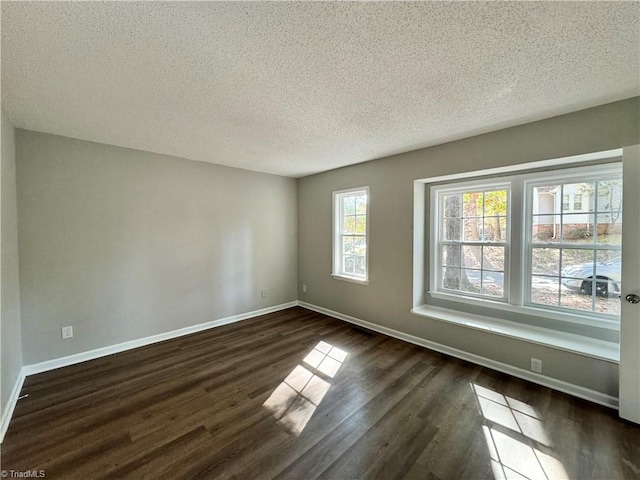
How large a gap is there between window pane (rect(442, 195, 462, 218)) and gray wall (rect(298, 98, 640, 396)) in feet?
1.54

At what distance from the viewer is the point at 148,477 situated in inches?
59.3

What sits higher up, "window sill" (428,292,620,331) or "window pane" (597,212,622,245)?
"window pane" (597,212,622,245)

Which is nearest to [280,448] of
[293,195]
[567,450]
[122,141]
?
[567,450]

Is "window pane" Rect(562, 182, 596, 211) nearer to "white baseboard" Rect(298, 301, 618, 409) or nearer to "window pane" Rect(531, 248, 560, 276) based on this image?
"window pane" Rect(531, 248, 560, 276)

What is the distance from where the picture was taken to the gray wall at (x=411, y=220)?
2.16m

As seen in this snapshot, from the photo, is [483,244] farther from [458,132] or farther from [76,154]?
[76,154]

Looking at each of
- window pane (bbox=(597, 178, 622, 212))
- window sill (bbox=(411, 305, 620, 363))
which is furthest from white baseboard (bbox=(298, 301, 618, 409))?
window pane (bbox=(597, 178, 622, 212))

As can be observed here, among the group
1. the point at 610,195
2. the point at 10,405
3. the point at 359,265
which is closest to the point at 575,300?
the point at 610,195

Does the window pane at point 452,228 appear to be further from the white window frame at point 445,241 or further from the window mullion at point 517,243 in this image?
the window mullion at point 517,243

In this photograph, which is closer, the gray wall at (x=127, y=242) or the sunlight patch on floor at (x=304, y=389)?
the sunlight patch on floor at (x=304, y=389)

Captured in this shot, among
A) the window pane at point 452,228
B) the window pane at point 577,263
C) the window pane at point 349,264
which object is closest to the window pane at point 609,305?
the window pane at point 577,263

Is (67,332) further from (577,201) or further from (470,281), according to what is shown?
(577,201)

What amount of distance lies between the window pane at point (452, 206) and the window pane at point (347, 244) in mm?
1517

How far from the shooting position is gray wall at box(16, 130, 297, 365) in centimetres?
265
